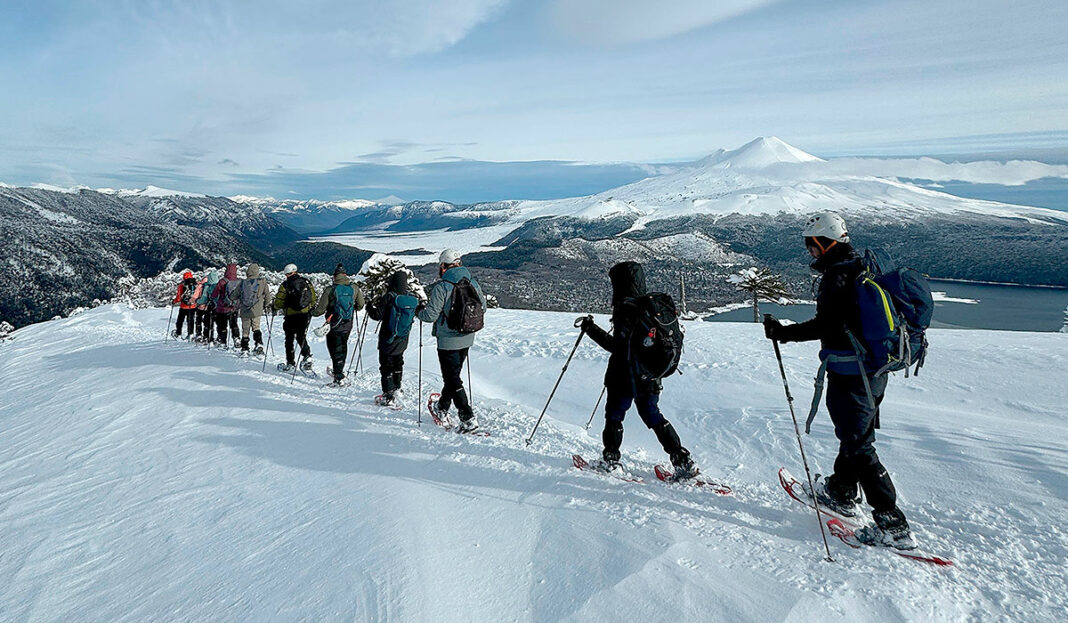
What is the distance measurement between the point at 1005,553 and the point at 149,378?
43.1 ft

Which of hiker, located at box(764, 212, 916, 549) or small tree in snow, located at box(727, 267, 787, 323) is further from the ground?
hiker, located at box(764, 212, 916, 549)

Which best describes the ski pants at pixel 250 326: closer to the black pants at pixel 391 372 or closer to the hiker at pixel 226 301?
the hiker at pixel 226 301

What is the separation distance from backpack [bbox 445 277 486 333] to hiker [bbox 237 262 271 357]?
8437 millimetres

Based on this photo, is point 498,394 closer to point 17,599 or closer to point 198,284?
point 17,599

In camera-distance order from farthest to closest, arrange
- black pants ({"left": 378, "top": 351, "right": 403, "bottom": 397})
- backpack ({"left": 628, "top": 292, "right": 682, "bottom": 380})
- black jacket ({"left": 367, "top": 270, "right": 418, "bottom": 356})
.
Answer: black pants ({"left": 378, "top": 351, "right": 403, "bottom": 397}) < black jacket ({"left": 367, "top": 270, "right": 418, "bottom": 356}) < backpack ({"left": 628, "top": 292, "right": 682, "bottom": 380})

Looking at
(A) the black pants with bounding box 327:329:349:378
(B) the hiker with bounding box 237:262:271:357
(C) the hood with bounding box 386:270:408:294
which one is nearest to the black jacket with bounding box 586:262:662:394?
(C) the hood with bounding box 386:270:408:294

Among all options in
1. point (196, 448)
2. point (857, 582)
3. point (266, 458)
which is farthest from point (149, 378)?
point (857, 582)

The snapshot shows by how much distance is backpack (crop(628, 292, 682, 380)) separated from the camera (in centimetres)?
491

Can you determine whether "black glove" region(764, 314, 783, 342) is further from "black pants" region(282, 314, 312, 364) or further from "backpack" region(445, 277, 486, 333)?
"black pants" region(282, 314, 312, 364)

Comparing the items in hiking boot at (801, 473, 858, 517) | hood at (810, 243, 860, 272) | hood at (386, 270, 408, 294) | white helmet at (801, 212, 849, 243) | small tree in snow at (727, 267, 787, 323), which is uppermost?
white helmet at (801, 212, 849, 243)

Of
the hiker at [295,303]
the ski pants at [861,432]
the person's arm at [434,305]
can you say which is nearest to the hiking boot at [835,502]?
the ski pants at [861,432]

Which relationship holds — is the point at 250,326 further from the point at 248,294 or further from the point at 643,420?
the point at 643,420

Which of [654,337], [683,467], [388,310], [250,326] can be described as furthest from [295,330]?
[683,467]

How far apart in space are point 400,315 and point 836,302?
6.03 meters
